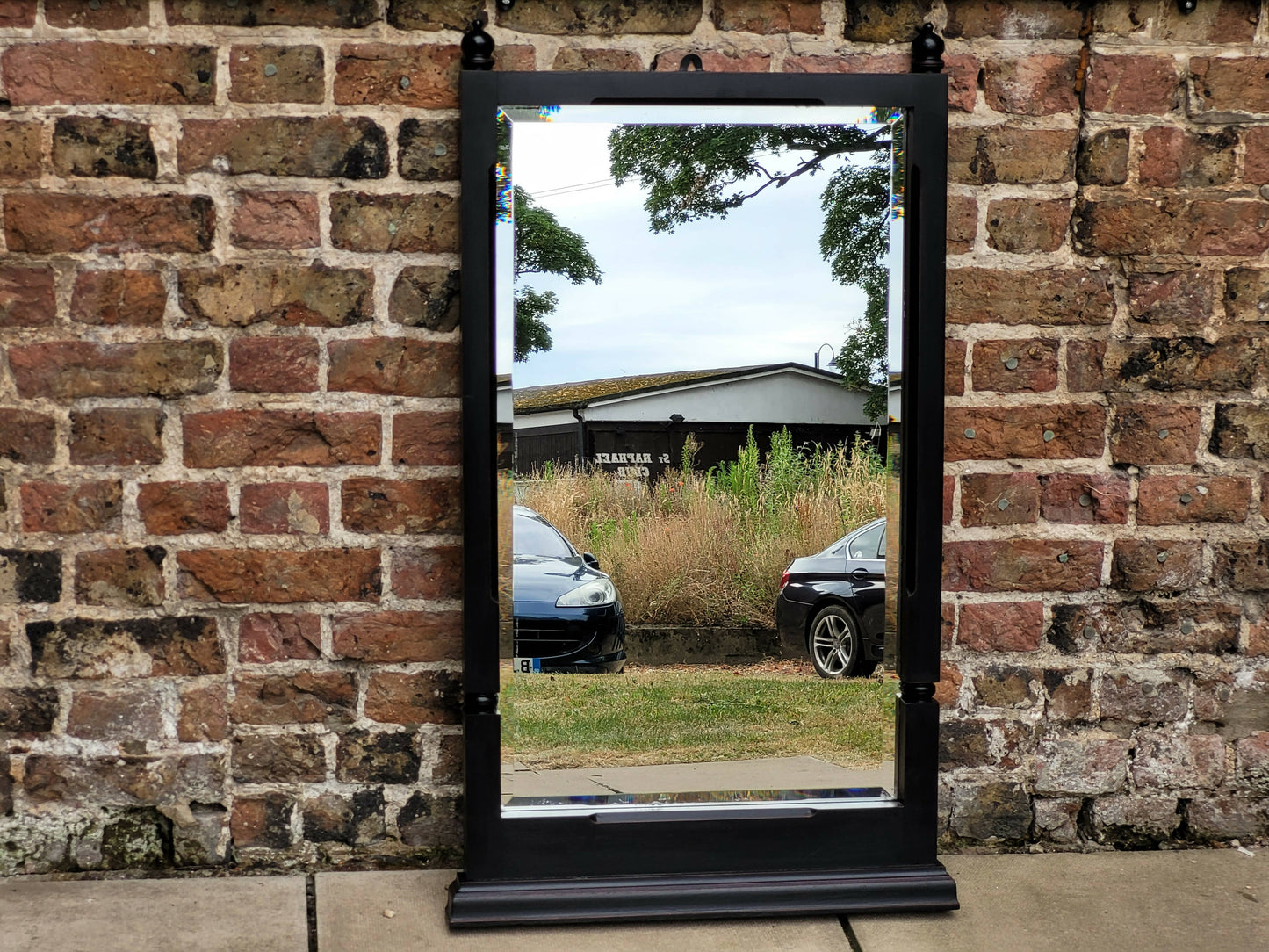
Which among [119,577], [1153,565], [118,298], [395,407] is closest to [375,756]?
[119,577]

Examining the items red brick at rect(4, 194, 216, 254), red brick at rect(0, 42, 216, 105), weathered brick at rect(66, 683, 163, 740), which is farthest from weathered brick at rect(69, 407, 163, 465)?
red brick at rect(0, 42, 216, 105)

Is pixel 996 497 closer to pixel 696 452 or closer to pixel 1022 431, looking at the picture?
pixel 1022 431

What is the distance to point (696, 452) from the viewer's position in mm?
2303

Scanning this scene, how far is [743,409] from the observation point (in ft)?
7.47

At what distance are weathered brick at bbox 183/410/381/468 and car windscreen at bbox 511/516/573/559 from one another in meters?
0.34

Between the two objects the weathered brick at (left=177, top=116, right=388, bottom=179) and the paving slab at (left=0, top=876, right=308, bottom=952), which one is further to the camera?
the weathered brick at (left=177, top=116, right=388, bottom=179)

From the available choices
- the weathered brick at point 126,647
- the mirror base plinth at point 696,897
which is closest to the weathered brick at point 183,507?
the weathered brick at point 126,647

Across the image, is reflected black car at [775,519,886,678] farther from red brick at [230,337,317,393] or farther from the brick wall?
red brick at [230,337,317,393]

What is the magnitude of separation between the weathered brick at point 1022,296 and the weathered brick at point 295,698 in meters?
1.55

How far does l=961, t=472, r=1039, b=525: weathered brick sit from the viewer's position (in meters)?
2.37

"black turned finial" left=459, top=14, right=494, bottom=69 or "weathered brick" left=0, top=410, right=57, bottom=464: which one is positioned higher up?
"black turned finial" left=459, top=14, right=494, bottom=69

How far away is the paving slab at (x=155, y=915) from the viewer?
203 cm

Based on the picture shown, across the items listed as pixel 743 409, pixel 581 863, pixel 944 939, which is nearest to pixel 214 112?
pixel 743 409

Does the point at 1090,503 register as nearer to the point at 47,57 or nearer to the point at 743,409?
the point at 743,409
